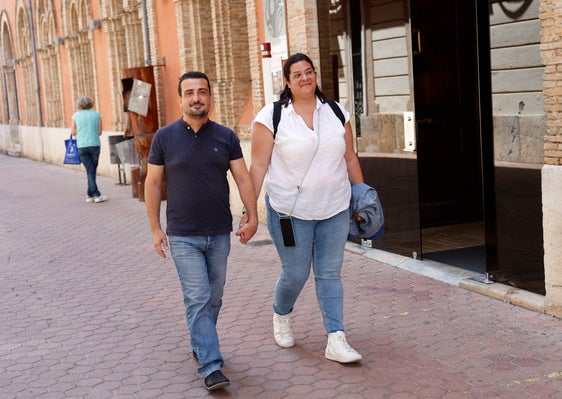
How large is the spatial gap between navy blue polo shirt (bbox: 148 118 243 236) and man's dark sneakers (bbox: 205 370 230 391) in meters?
0.81

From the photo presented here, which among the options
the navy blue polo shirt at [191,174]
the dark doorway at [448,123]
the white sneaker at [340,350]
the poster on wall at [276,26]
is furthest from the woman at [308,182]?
the poster on wall at [276,26]

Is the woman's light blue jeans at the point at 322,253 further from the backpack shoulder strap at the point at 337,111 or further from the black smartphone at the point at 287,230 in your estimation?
the backpack shoulder strap at the point at 337,111

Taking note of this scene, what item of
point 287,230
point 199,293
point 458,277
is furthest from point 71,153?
point 199,293

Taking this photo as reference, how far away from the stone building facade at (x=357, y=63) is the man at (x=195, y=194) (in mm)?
2471

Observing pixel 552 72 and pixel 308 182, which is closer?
pixel 308 182

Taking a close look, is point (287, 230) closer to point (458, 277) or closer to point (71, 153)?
point (458, 277)

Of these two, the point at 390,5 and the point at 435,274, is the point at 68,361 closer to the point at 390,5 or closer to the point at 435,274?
the point at 435,274

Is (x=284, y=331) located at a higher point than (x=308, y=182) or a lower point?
lower

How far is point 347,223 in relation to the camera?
215 inches

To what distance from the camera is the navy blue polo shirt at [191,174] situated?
16.7 feet

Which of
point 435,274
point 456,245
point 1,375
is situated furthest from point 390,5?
point 1,375

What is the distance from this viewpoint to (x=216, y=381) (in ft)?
16.4

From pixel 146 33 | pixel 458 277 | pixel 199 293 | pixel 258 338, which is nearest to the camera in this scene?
pixel 199 293

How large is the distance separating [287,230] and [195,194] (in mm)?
634
